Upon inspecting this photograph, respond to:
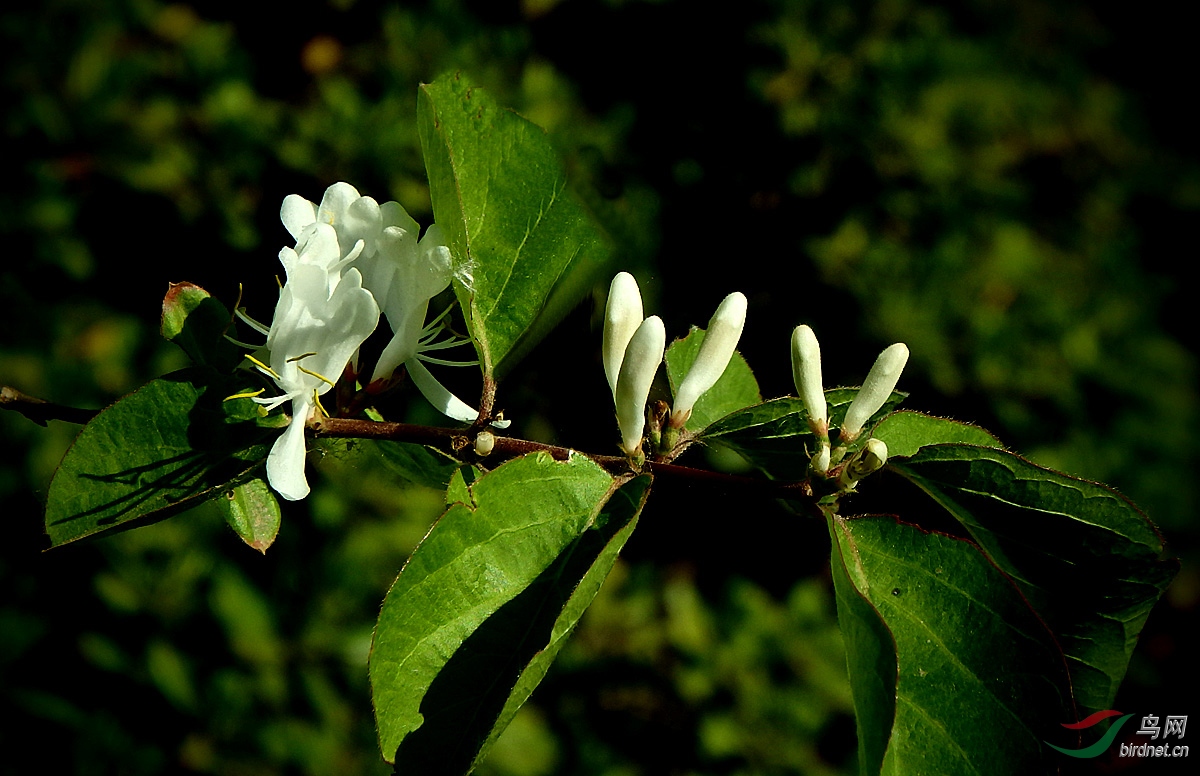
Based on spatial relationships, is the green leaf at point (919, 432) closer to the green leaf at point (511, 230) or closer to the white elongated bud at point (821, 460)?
the white elongated bud at point (821, 460)

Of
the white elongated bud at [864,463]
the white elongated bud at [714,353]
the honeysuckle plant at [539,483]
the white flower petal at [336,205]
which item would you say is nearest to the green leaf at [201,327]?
the honeysuckle plant at [539,483]

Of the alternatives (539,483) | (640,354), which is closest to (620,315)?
(640,354)

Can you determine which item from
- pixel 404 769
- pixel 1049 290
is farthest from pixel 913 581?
pixel 1049 290

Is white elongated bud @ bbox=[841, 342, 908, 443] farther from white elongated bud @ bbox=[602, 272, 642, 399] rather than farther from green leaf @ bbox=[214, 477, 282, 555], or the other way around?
green leaf @ bbox=[214, 477, 282, 555]

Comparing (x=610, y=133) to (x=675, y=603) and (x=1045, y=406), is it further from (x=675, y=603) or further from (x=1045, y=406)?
(x=1045, y=406)

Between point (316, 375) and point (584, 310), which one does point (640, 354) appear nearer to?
point (316, 375)

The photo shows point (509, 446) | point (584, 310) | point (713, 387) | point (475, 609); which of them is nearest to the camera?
point (475, 609)
